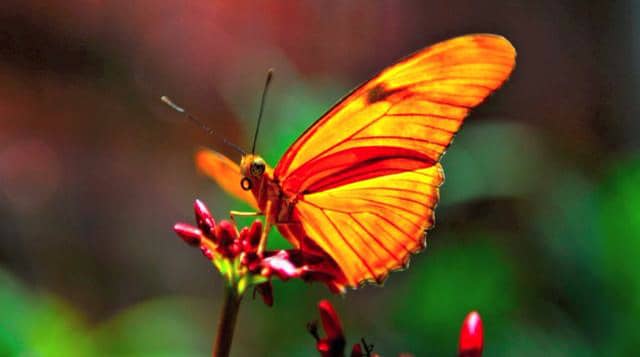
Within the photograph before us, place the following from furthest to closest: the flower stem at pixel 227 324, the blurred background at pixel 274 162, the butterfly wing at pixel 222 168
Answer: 1. the blurred background at pixel 274 162
2. the butterfly wing at pixel 222 168
3. the flower stem at pixel 227 324

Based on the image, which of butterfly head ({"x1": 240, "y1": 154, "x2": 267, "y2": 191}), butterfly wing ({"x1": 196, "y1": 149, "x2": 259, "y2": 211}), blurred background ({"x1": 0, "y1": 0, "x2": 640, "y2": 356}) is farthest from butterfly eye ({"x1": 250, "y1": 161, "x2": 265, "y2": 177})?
blurred background ({"x1": 0, "y1": 0, "x2": 640, "y2": 356})

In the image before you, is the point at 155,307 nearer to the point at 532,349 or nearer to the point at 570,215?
the point at 532,349

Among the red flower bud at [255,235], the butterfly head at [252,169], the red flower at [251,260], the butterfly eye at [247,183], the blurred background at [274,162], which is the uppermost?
the butterfly head at [252,169]

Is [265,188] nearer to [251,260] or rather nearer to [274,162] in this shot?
[251,260]

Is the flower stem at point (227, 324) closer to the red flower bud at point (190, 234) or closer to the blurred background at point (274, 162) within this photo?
the red flower bud at point (190, 234)

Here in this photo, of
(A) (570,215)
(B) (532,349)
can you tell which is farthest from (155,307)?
(A) (570,215)

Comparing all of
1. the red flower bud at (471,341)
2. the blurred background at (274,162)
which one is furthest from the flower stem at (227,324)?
the blurred background at (274,162)
